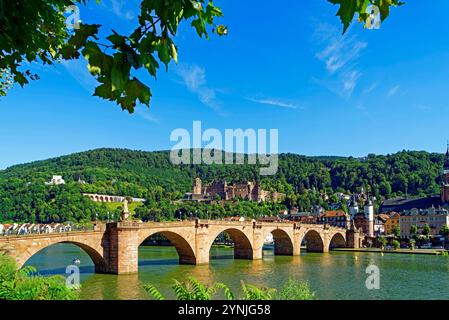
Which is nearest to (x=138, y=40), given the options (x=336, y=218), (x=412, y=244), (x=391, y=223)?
(x=412, y=244)

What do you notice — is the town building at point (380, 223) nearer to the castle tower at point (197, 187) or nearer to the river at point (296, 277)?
the river at point (296, 277)

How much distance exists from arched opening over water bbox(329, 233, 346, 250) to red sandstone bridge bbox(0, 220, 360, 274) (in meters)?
3.77

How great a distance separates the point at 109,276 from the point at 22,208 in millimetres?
95585

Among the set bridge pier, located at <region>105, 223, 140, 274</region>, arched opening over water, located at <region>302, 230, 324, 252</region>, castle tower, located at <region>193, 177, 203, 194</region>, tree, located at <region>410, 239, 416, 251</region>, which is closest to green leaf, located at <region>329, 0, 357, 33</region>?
bridge pier, located at <region>105, 223, 140, 274</region>

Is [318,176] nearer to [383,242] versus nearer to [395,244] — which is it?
[383,242]

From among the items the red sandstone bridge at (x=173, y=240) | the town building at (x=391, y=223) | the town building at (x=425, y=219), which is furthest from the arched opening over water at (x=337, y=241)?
the town building at (x=391, y=223)

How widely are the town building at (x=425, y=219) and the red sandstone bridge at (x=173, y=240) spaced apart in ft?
100

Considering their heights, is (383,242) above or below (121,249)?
below

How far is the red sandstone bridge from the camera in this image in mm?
32694

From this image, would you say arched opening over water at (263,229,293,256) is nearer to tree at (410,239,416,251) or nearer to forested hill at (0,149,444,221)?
tree at (410,239,416,251)

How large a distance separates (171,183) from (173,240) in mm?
145731

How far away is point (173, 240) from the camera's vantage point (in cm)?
4812

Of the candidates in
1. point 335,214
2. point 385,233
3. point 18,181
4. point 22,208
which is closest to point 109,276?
point 335,214
